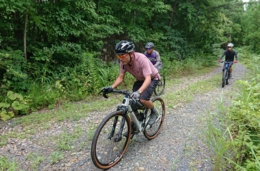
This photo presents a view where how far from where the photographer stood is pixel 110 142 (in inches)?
126

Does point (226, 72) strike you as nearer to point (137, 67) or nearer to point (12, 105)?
point (137, 67)

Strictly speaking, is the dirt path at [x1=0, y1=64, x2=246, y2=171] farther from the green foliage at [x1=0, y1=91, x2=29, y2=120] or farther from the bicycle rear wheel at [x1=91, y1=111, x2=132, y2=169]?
the green foliage at [x1=0, y1=91, x2=29, y2=120]

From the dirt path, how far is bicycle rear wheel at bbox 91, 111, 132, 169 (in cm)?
17

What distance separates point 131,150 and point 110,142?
0.65 meters

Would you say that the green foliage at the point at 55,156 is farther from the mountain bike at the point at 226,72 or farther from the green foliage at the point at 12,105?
the mountain bike at the point at 226,72

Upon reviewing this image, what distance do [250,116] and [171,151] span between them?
1.58 meters

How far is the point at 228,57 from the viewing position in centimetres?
943

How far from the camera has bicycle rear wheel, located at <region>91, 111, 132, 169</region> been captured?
2.82 m

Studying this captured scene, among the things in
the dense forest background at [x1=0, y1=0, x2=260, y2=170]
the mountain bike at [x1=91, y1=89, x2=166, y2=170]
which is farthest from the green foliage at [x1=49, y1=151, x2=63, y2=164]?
the dense forest background at [x1=0, y1=0, x2=260, y2=170]

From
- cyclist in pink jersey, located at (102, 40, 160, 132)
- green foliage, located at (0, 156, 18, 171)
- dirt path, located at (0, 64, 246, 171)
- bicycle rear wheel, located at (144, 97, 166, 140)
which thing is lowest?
dirt path, located at (0, 64, 246, 171)

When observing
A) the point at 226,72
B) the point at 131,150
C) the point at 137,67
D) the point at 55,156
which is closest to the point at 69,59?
the point at 55,156

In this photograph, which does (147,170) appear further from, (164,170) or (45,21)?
(45,21)

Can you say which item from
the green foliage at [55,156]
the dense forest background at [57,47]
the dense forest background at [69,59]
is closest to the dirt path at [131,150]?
the green foliage at [55,156]

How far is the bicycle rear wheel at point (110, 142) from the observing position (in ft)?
9.25
